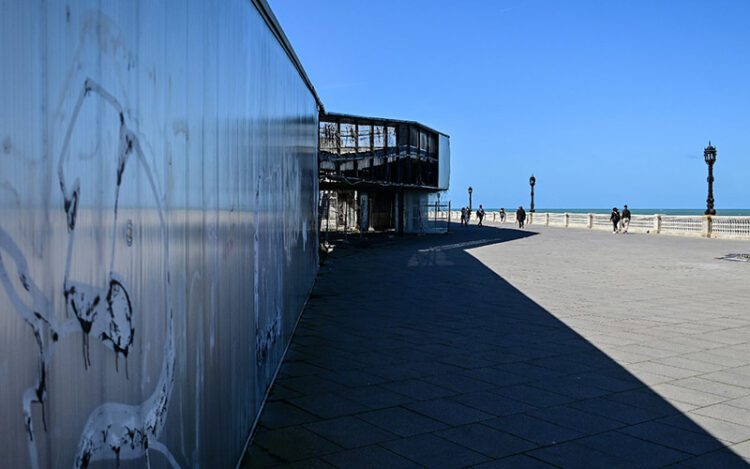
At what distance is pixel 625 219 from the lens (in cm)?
3922

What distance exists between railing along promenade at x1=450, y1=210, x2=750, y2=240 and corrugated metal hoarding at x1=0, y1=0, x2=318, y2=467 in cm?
3282

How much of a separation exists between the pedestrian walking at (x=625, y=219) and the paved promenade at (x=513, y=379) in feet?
86.6

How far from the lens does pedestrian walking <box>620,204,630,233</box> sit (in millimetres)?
38619

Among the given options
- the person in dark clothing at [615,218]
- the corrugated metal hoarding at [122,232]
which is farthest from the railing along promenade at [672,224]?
the corrugated metal hoarding at [122,232]

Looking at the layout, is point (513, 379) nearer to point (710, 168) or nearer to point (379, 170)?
point (379, 170)

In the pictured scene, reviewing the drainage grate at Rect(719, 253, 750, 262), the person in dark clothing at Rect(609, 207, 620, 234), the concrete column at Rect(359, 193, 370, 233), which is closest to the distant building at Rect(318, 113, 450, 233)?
the concrete column at Rect(359, 193, 370, 233)

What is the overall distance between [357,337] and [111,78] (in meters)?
6.67

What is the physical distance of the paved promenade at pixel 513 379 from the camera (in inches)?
171

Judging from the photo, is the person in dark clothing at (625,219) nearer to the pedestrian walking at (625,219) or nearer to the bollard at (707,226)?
the pedestrian walking at (625,219)

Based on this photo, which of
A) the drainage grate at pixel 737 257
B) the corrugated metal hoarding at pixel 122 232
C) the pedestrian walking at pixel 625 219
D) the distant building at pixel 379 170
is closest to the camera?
the corrugated metal hoarding at pixel 122 232

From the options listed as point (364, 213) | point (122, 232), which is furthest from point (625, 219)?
point (122, 232)

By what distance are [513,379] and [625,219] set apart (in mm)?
35971

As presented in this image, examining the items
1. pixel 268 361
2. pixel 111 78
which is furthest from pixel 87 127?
pixel 268 361

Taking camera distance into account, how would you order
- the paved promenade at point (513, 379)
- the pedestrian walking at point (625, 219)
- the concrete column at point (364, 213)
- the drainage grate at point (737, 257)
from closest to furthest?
the paved promenade at point (513, 379)
the drainage grate at point (737, 257)
the concrete column at point (364, 213)
the pedestrian walking at point (625, 219)
